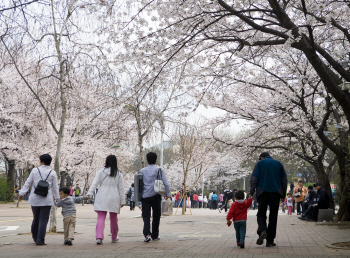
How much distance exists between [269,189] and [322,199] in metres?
8.84

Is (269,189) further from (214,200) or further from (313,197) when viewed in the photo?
(214,200)

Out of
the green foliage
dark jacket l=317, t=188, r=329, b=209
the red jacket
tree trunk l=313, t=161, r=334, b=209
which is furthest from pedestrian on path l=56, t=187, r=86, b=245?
the green foliage

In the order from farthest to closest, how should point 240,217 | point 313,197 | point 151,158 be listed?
point 313,197
point 151,158
point 240,217

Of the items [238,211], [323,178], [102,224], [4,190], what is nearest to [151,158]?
[102,224]

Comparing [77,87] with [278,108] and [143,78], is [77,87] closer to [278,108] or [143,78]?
[143,78]

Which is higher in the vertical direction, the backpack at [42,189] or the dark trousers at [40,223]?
the backpack at [42,189]

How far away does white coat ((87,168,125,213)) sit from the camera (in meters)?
Answer: 8.23

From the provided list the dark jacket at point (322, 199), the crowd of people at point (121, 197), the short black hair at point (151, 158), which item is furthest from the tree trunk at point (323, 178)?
the short black hair at point (151, 158)

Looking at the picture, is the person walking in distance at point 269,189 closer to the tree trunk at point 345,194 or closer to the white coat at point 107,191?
the white coat at point 107,191

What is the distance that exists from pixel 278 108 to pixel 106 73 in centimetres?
1147

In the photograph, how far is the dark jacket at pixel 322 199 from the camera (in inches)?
612

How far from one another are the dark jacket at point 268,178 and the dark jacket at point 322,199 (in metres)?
8.50

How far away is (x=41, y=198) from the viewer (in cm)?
811

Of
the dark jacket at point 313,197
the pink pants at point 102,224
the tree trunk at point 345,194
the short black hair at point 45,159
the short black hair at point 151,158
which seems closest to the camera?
the pink pants at point 102,224
